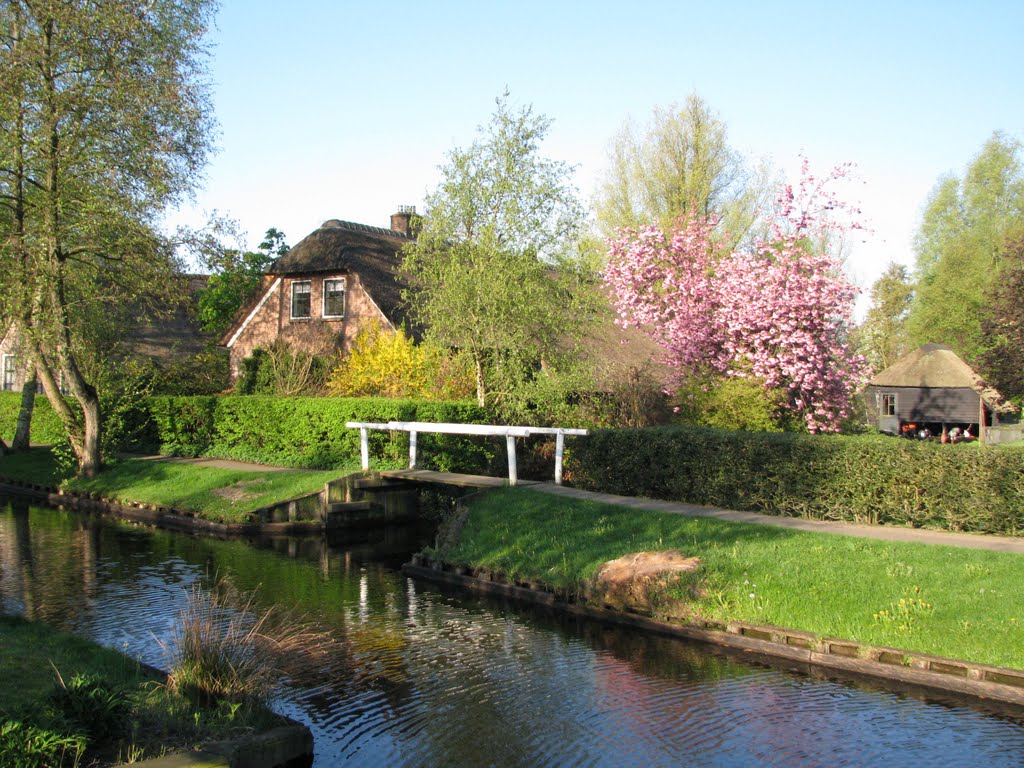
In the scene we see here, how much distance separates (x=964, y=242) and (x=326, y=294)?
40.7m

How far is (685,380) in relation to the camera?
21.5m

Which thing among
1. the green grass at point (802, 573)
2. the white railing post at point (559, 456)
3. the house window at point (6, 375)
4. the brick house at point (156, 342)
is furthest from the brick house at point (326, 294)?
the green grass at point (802, 573)

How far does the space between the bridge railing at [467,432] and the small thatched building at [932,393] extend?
117ft

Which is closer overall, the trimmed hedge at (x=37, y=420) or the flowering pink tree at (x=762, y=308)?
the flowering pink tree at (x=762, y=308)

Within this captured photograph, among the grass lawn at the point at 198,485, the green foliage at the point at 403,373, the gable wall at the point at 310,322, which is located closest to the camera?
the grass lawn at the point at 198,485

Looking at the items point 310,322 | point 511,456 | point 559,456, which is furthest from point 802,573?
point 310,322

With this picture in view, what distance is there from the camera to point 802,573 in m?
11.1

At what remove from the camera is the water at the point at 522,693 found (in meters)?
7.54

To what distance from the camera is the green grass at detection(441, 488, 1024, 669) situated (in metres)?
9.54

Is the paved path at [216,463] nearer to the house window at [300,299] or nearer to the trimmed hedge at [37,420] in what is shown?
the trimmed hedge at [37,420]

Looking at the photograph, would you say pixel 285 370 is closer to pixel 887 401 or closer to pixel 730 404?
pixel 730 404

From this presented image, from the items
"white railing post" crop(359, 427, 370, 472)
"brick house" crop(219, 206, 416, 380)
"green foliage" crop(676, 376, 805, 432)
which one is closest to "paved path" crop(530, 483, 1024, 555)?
"green foliage" crop(676, 376, 805, 432)

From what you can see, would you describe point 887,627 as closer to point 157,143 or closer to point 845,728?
point 845,728

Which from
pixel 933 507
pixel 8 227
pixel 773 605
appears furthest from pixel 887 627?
pixel 8 227
